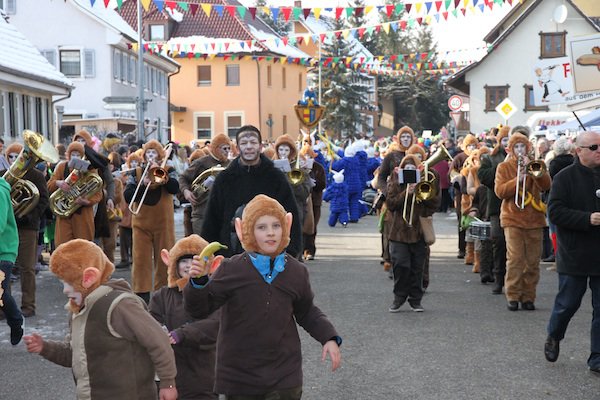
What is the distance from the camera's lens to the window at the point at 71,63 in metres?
44.0

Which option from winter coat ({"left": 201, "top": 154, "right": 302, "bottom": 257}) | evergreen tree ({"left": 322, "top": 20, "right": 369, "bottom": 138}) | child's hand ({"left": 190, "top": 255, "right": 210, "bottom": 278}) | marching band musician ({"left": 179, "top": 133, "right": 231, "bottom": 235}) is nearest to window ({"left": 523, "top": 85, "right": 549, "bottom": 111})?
evergreen tree ({"left": 322, "top": 20, "right": 369, "bottom": 138})

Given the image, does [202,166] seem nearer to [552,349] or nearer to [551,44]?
[552,349]

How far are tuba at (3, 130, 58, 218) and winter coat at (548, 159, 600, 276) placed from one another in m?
5.19

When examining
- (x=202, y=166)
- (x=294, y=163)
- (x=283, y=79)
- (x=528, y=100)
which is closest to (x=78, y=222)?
(x=202, y=166)

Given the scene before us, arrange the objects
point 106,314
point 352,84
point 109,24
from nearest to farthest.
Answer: point 106,314 → point 109,24 → point 352,84

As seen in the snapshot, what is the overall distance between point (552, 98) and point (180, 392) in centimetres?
889

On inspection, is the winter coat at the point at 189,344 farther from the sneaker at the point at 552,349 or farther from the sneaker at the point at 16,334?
the sneaker at the point at 552,349

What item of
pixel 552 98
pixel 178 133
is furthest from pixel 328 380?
pixel 178 133

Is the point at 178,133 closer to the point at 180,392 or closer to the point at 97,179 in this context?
the point at 97,179

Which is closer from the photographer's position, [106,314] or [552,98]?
[106,314]

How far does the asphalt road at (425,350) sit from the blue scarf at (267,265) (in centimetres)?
242

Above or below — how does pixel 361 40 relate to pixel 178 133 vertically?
above

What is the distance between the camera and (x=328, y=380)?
7504 mm

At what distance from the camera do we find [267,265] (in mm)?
4734
